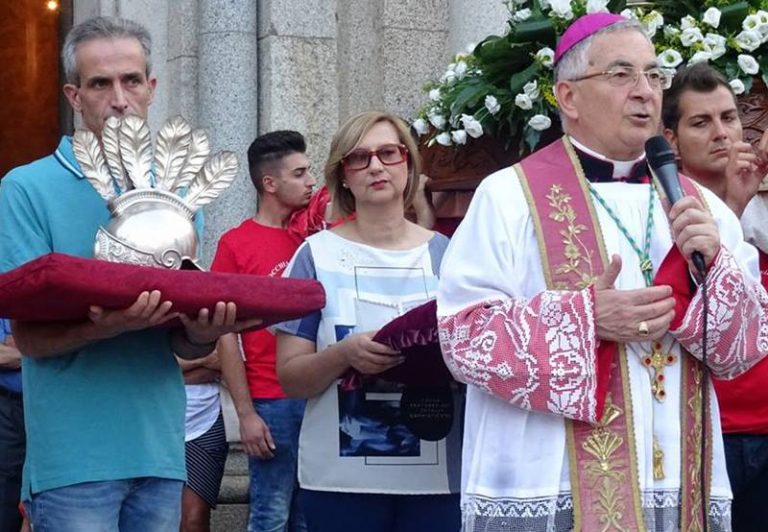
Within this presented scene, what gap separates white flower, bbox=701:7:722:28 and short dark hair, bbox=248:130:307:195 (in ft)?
7.27

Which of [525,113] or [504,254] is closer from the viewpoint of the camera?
[504,254]

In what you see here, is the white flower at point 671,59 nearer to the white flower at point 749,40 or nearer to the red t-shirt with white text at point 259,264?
the white flower at point 749,40

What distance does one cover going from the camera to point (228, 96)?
25.5 feet

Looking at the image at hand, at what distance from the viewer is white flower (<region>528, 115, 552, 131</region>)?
5285 mm

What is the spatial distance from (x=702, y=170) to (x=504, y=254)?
4.50 ft

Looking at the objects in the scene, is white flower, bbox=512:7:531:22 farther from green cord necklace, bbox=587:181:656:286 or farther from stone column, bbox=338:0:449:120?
stone column, bbox=338:0:449:120

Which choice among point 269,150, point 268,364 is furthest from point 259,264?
point 269,150

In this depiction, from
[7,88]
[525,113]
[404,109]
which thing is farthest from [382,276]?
[7,88]

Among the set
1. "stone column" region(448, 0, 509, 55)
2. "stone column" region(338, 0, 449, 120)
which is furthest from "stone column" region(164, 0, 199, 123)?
"stone column" region(448, 0, 509, 55)

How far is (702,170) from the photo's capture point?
522 centimetres

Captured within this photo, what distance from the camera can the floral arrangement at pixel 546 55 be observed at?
528cm

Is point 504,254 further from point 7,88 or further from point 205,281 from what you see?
point 7,88

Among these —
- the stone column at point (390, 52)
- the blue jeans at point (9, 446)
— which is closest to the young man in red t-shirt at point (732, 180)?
the blue jeans at point (9, 446)

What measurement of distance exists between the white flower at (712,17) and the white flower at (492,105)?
71 cm
